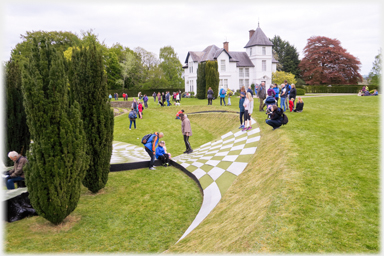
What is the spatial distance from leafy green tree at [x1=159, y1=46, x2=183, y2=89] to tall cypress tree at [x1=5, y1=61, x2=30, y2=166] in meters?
65.8

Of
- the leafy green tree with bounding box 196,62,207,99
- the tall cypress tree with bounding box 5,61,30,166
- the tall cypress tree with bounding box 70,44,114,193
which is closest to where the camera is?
the tall cypress tree with bounding box 70,44,114,193

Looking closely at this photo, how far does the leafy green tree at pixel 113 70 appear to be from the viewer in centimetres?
6689

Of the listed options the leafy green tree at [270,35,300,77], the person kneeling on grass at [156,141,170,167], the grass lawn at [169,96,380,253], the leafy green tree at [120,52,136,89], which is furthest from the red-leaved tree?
the person kneeling on grass at [156,141,170,167]

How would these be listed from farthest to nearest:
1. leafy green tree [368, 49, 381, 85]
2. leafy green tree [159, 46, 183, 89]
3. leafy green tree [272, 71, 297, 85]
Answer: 1. leafy green tree [159, 46, 183, 89]
2. leafy green tree [272, 71, 297, 85]
3. leafy green tree [368, 49, 381, 85]

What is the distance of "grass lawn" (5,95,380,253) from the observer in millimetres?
4301

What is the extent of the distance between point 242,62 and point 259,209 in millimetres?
48229

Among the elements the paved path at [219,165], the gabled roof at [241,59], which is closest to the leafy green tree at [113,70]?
the gabled roof at [241,59]

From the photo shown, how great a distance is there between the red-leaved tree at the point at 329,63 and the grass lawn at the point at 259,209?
52.7 metres

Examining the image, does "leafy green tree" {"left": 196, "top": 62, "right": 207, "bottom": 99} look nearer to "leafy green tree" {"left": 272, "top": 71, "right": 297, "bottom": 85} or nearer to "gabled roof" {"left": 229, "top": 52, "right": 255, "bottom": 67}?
"gabled roof" {"left": 229, "top": 52, "right": 255, "bottom": 67}

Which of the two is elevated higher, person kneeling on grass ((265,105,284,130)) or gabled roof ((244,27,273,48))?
gabled roof ((244,27,273,48))

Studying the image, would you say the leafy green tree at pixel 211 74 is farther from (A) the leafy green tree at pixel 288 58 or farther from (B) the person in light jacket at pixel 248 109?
(A) the leafy green tree at pixel 288 58

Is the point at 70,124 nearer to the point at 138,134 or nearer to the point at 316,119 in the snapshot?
the point at 316,119

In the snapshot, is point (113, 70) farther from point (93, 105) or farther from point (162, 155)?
point (93, 105)

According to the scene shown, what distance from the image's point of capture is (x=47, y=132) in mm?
5699
